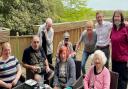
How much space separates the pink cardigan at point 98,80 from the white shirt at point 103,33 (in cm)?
208

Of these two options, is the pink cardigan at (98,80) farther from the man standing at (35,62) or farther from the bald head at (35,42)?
the bald head at (35,42)

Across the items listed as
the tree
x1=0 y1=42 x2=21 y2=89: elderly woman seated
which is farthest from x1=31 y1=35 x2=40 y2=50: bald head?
the tree

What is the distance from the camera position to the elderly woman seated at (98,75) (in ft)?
22.6

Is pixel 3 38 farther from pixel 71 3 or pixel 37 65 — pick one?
pixel 71 3

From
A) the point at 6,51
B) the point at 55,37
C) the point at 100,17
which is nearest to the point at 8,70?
the point at 6,51

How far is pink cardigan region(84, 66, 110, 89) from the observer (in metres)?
6.88

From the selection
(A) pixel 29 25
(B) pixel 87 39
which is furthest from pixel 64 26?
(B) pixel 87 39

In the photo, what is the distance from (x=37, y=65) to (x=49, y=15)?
9575 mm

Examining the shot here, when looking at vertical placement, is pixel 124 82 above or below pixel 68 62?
below

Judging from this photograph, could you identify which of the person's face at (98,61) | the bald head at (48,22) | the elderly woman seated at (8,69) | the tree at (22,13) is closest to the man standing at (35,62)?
the elderly woman seated at (8,69)

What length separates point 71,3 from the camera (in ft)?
77.5

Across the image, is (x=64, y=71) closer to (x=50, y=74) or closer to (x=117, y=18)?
(x=50, y=74)

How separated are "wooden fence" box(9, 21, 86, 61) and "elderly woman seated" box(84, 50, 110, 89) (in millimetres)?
5403

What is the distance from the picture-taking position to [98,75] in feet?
22.9
